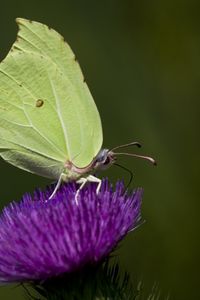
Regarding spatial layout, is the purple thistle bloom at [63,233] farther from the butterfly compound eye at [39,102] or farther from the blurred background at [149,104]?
the blurred background at [149,104]

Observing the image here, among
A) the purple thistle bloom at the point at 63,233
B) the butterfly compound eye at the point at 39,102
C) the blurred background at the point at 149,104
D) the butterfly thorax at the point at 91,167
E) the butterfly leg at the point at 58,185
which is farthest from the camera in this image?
the blurred background at the point at 149,104

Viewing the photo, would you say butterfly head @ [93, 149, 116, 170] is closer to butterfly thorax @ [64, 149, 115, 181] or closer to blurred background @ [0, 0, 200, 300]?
butterfly thorax @ [64, 149, 115, 181]

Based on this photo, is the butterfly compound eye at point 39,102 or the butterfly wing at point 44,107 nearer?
the butterfly wing at point 44,107

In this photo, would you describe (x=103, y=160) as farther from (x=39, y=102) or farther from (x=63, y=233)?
(x=63, y=233)

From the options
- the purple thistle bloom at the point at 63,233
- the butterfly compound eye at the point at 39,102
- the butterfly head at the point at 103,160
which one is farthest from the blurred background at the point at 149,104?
the purple thistle bloom at the point at 63,233

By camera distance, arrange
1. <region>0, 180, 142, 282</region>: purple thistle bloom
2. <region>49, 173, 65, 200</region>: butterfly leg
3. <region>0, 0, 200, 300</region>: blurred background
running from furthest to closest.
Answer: <region>0, 0, 200, 300</region>: blurred background → <region>49, 173, 65, 200</region>: butterfly leg → <region>0, 180, 142, 282</region>: purple thistle bloom

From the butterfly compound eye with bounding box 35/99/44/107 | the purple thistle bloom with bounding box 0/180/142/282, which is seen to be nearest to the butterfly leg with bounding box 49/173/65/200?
the purple thistle bloom with bounding box 0/180/142/282

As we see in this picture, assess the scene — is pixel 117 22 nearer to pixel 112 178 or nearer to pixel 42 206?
pixel 112 178
